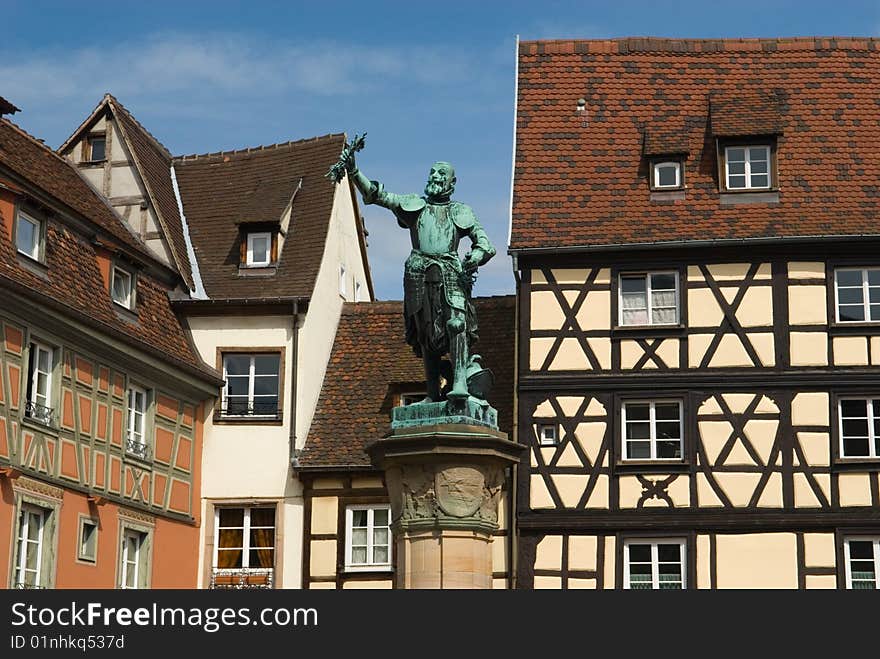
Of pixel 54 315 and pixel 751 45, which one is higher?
pixel 751 45

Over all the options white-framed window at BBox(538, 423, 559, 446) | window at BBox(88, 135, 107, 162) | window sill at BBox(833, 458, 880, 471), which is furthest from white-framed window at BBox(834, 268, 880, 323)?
window at BBox(88, 135, 107, 162)

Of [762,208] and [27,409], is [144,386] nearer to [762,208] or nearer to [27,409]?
[27,409]

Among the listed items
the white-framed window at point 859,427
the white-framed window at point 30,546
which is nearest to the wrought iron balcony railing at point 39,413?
the white-framed window at point 30,546

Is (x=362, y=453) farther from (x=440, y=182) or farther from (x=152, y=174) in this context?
(x=440, y=182)

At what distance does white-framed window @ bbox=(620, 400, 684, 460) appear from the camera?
2570 centimetres

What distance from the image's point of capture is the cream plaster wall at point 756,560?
25.0 meters

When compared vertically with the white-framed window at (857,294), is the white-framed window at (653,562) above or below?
below

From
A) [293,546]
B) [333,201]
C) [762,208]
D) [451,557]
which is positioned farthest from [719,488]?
[451,557]

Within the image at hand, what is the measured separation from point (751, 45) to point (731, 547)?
8863 mm

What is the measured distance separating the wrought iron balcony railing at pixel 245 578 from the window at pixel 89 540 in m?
2.82

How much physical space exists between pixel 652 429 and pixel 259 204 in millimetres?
8295

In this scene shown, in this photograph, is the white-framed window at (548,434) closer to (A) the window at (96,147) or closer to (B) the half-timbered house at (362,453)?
(B) the half-timbered house at (362,453)

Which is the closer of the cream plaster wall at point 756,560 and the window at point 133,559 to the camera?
the cream plaster wall at point 756,560

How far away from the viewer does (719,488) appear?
83.3 ft
